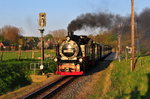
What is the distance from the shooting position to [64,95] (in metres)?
11.2

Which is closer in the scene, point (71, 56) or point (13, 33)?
point (71, 56)

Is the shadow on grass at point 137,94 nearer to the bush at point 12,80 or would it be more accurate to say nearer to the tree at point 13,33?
the bush at point 12,80

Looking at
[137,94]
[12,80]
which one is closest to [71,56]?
[12,80]

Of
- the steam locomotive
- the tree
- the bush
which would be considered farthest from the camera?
the tree

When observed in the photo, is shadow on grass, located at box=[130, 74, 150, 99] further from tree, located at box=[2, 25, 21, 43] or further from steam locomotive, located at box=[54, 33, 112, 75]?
tree, located at box=[2, 25, 21, 43]

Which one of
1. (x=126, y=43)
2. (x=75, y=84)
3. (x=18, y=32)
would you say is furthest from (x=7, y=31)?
(x=75, y=84)

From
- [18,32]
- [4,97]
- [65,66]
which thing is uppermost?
[18,32]

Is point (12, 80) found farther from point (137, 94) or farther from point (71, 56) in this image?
point (137, 94)

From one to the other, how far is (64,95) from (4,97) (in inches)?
130

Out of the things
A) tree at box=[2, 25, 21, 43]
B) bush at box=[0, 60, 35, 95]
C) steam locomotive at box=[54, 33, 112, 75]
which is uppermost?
tree at box=[2, 25, 21, 43]

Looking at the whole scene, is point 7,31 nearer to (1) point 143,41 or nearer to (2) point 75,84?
(1) point 143,41

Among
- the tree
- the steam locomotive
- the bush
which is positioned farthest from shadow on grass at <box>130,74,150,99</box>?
the tree

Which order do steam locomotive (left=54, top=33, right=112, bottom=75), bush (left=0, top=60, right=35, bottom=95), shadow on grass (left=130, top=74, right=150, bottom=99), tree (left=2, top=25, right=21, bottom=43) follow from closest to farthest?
shadow on grass (left=130, top=74, right=150, bottom=99) → bush (left=0, top=60, right=35, bottom=95) → steam locomotive (left=54, top=33, right=112, bottom=75) → tree (left=2, top=25, right=21, bottom=43)

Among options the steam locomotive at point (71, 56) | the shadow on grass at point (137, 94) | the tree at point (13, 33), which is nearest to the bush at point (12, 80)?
the steam locomotive at point (71, 56)
